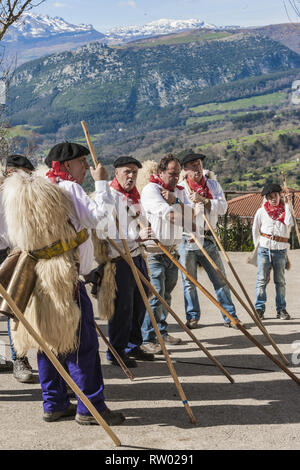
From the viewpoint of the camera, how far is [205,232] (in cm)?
771

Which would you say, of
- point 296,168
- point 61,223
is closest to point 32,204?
A: point 61,223

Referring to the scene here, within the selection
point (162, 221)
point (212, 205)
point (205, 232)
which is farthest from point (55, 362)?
point (205, 232)

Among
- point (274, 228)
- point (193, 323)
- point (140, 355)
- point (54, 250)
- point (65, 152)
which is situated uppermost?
point (65, 152)

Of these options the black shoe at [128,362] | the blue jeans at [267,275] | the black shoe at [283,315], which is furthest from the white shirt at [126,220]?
the black shoe at [283,315]

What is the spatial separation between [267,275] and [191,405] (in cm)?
403

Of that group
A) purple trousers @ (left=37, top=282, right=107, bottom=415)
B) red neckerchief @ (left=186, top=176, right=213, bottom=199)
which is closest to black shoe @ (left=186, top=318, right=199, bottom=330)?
red neckerchief @ (left=186, top=176, right=213, bottom=199)

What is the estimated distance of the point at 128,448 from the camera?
3955mm

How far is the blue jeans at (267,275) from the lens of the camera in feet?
28.0

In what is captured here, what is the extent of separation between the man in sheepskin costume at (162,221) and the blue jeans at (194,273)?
814 millimetres

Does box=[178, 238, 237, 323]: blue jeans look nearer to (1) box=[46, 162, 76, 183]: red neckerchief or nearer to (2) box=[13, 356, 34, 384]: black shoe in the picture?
(2) box=[13, 356, 34, 384]: black shoe

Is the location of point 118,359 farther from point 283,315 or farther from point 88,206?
point 283,315

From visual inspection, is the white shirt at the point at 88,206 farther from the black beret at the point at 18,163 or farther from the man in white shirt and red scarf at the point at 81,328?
the black beret at the point at 18,163

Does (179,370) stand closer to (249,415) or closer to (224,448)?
(249,415)
